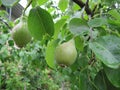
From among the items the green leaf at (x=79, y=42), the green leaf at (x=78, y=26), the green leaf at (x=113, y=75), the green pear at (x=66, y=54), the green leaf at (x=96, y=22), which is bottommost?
the green leaf at (x=113, y=75)

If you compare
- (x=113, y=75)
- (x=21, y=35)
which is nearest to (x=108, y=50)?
(x=113, y=75)

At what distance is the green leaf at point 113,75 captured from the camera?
708 millimetres

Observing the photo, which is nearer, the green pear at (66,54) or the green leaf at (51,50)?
the green pear at (66,54)

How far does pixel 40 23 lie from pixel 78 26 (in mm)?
151

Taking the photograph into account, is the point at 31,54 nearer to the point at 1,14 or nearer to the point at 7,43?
the point at 7,43

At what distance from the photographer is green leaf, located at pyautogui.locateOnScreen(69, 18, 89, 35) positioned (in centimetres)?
72

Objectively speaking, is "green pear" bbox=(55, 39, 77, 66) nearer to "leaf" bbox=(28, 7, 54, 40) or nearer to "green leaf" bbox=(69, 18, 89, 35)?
"green leaf" bbox=(69, 18, 89, 35)

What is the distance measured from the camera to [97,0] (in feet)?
3.45

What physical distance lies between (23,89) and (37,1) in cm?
312

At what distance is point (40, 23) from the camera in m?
0.85

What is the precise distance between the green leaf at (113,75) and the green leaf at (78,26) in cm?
9

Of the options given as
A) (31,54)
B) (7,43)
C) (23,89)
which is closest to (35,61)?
(31,54)

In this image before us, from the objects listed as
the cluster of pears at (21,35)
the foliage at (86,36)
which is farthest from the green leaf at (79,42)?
the cluster of pears at (21,35)

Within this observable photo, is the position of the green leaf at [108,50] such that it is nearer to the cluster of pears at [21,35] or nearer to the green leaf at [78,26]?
the green leaf at [78,26]
